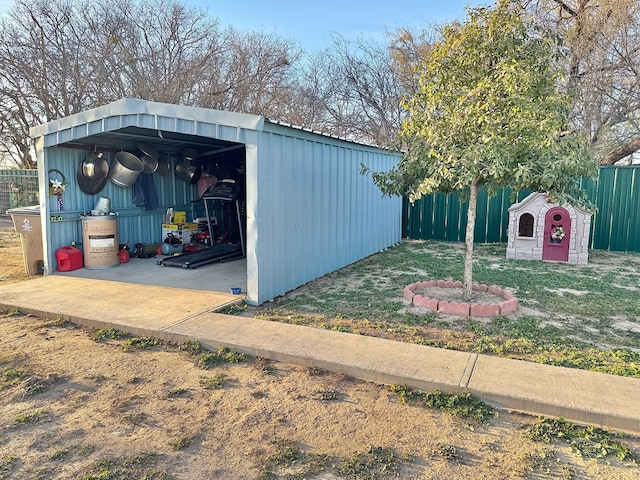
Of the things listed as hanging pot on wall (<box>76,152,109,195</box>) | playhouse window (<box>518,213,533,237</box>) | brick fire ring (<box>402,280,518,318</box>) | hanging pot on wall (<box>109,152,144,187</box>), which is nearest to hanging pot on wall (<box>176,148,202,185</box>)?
hanging pot on wall (<box>109,152,144,187</box>)

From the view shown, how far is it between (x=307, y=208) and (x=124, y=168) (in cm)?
329

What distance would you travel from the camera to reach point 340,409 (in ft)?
9.02

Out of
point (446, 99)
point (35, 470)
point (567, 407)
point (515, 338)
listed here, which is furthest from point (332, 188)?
point (35, 470)

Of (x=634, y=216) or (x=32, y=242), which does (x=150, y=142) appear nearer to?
(x=32, y=242)

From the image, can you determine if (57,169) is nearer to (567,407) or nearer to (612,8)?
(567,407)

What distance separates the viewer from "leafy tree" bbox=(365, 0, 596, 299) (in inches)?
167

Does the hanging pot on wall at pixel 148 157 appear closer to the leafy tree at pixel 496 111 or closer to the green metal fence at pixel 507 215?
the leafy tree at pixel 496 111

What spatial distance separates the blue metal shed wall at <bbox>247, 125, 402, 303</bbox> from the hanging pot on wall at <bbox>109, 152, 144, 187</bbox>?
313cm

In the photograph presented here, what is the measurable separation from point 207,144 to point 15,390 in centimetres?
581

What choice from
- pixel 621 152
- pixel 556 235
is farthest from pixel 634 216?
pixel 621 152

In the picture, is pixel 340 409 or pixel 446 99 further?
pixel 446 99

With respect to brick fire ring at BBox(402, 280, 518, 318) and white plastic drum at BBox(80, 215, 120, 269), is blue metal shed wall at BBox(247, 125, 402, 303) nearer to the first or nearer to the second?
brick fire ring at BBox(402, 280, 518, 318)

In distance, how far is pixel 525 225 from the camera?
8.17 m

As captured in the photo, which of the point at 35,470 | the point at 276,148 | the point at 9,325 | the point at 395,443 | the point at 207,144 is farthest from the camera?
the point at 207,144
